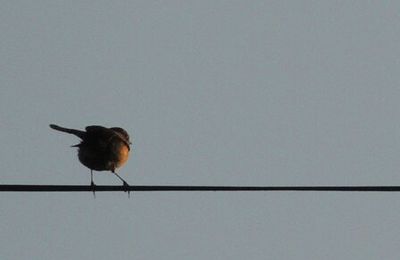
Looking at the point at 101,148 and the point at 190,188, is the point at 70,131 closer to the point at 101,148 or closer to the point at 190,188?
the point at 101,148

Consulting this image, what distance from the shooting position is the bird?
480 inches

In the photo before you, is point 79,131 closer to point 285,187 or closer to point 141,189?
point 141,189

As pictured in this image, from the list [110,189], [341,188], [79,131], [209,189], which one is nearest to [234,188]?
[209,189]

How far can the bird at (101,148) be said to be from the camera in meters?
12.2

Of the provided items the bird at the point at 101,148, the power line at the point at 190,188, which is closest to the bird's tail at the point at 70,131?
the bird at the point at 101,148

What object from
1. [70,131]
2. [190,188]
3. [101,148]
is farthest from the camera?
[101,148]

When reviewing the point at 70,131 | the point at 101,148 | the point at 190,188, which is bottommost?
the point at 190,188

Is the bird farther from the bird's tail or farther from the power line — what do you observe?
the power line

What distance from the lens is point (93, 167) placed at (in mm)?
12734

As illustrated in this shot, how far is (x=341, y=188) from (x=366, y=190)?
0.27 m

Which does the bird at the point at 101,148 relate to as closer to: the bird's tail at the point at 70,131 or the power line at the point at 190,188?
the bird's tail at the point at 70,131

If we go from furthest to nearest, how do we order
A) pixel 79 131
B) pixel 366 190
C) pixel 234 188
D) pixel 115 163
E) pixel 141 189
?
pixel 115 163 < pixel 79 131 < pixel 141 189 < pixel 234 188 < pixel 366 190

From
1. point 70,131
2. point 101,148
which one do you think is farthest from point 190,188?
point 101,148

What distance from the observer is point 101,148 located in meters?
12.4
